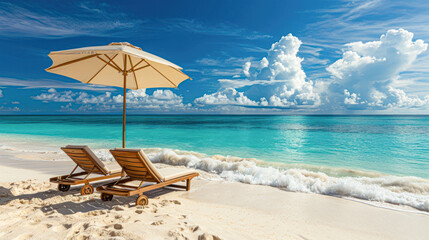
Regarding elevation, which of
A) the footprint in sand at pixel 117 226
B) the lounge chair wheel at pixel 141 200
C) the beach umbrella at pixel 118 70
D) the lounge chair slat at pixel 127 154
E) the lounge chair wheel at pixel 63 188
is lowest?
the lounge chair wheel at pixel 63 188

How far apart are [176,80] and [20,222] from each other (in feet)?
15.1

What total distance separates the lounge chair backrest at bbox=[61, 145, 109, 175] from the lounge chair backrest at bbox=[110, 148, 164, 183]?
719 mm

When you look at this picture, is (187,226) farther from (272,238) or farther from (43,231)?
(43,231)

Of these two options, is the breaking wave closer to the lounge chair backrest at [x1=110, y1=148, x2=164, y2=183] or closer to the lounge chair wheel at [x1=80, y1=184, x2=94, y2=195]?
the lounge chair backrest at [x1=110, y1=148, x2=164, y2=183]

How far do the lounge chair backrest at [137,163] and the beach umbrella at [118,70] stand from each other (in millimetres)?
1448

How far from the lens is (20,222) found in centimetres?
309

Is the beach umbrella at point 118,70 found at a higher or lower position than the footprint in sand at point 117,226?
higher

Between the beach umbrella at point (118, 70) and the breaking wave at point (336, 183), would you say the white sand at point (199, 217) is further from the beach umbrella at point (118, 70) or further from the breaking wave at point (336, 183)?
the beach umbrella at point (118, 70)

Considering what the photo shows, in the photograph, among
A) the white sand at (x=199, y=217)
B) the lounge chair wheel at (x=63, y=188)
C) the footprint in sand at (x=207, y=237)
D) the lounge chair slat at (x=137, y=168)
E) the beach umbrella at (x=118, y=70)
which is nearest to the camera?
the footprint in sand at (x=207, y=237)

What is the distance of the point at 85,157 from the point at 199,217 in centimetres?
263

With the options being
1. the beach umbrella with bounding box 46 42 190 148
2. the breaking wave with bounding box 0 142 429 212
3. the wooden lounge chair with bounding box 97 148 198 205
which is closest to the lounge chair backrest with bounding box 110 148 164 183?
the wooden lounge chair with bounding box 97 148 198 205

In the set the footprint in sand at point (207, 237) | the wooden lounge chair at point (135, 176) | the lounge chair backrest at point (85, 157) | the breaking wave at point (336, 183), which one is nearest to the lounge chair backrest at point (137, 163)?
the wooden lounge chair at point (135, 176)

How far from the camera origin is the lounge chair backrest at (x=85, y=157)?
4590 mm

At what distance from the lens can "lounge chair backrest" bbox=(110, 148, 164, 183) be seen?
399cm
